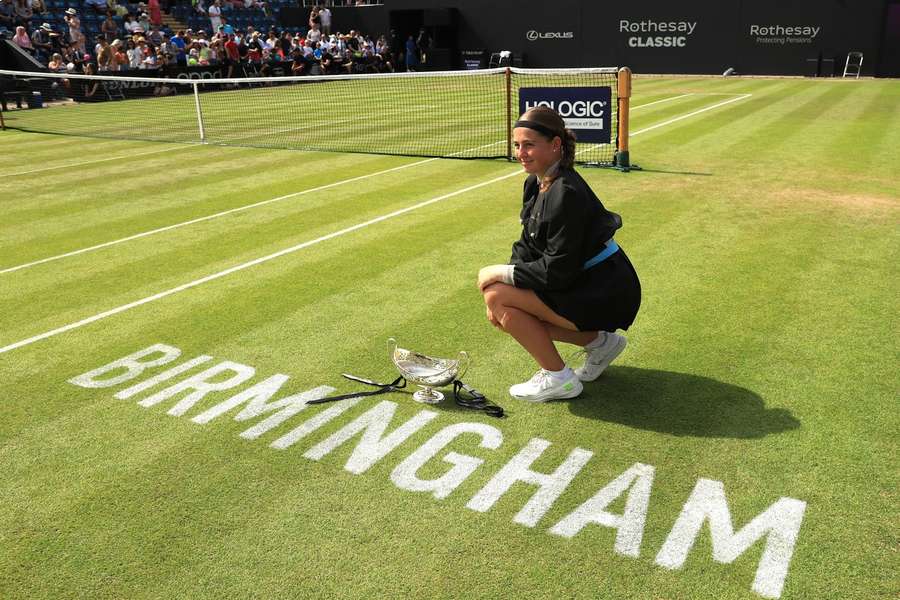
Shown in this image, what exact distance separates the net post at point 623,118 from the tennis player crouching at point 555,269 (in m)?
8.76

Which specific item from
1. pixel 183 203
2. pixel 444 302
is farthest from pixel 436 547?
pixel 183 203

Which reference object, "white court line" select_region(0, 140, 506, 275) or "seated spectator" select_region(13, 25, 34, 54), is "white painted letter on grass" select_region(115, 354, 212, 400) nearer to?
"white court line" select_region(0, 140, 506, 275)

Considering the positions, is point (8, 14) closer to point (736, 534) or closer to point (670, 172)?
point (670, 172)

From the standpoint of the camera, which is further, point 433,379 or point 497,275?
point 433,379

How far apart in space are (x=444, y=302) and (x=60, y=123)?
21.0m

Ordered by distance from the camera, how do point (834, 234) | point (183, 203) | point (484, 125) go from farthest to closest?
point (484, 125) → point (183, 203) → point (834, 234)

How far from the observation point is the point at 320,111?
979 inches

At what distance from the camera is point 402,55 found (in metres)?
44.2

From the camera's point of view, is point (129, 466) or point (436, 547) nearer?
point (436, 547)

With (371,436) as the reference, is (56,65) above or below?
above

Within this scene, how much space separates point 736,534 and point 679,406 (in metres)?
1.41

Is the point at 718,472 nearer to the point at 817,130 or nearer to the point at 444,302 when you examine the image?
the point at 444,302

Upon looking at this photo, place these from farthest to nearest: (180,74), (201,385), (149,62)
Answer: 1. (180,74)
2. (149,62)
3. (201,385)

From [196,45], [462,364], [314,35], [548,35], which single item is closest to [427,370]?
[462,364]
